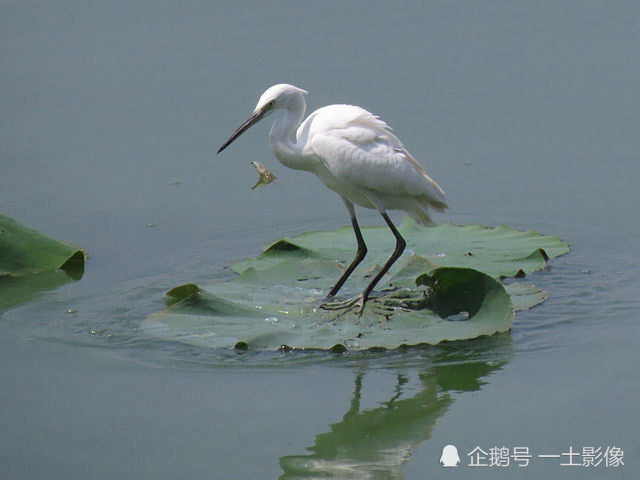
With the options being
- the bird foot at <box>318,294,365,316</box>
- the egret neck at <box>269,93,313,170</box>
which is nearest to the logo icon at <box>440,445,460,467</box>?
the bird foot at <box>318,294,365,316</box>

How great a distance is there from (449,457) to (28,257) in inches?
128

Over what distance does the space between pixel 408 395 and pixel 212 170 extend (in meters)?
3.40

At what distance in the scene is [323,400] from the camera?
5.30m

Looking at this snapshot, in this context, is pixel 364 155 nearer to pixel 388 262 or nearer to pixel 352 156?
pixel 352 156

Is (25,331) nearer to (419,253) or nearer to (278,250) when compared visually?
(278,250)

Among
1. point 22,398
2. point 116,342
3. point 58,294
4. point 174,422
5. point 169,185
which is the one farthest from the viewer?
point 169,185

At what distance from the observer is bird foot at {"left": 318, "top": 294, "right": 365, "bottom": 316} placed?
19.6ft

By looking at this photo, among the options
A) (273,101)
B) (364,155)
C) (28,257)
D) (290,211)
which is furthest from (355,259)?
(28,257)

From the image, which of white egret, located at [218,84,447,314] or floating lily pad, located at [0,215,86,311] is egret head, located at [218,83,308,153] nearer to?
white egret, located at [218,84,447,314]

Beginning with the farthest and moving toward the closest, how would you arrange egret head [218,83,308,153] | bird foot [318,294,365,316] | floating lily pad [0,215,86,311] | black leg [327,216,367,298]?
floating lily pad [0,215,86,311] < black leg [327,216,367,298] < egret head [218,83,308,153] < bird foot [318,294,365,316]

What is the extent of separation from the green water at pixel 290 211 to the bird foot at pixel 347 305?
42 centimetres

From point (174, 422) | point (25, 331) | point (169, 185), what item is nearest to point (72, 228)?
point (169, 185)

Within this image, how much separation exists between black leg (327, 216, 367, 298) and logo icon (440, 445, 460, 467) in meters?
1.62

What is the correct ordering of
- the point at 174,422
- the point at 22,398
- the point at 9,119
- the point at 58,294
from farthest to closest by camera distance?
the point at 9,119
the point at 58,294
the point at 22,398
the point at 174,422
